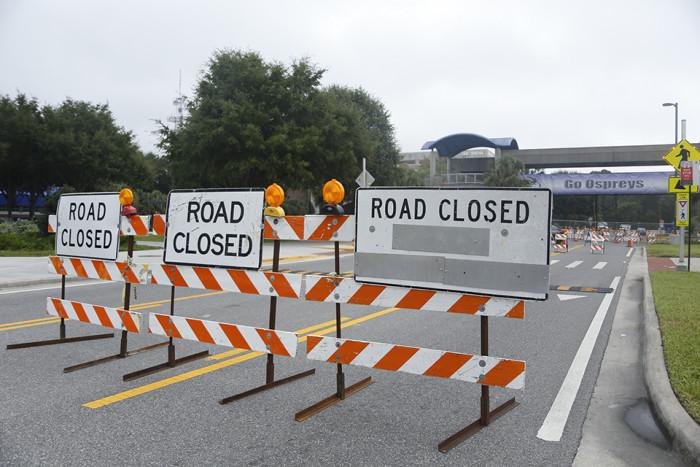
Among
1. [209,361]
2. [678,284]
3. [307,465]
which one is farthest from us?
[678,284]

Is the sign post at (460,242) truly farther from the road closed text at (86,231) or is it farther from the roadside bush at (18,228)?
the roadside bush at (18,228)

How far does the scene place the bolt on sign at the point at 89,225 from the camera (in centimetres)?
627

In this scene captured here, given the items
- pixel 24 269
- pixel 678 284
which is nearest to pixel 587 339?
pixel 678 284

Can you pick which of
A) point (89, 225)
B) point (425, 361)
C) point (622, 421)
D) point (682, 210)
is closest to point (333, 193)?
point (425, 361)

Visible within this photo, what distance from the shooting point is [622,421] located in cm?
446

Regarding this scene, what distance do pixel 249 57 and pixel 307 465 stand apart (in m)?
30.5

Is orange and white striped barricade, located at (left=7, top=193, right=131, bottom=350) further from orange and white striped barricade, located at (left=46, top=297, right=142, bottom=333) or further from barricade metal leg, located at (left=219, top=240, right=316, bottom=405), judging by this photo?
barricade metal leg, located at (left=219, top=240, right=316, bottom=405)

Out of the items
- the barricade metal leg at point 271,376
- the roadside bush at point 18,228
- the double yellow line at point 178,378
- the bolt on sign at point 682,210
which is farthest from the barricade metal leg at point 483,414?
the roadside bush at point 18,228

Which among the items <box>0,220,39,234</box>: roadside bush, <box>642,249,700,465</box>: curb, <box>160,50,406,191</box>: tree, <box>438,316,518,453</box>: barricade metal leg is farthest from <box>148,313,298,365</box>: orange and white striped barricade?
<box>160,50,406,191</box>: tree

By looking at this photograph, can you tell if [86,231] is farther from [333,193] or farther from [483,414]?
[483,414]

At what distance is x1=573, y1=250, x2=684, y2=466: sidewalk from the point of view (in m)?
3.77

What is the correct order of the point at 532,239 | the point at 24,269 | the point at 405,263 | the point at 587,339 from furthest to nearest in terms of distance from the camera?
the point at 24,269, the point at 587,339, the point at 405,263, the point at 532,239

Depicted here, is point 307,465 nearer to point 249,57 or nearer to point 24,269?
point 24,269

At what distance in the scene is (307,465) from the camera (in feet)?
11.6
